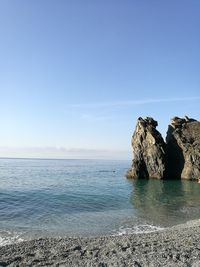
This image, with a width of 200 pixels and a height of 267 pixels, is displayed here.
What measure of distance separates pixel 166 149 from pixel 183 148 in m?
4.22

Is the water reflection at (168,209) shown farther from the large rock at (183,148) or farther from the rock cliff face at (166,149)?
the rock cliff face at (166,149)

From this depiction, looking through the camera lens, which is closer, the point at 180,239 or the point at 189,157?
the point at 180,239

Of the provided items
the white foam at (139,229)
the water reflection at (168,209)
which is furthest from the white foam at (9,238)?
the water reflection at (168,209)

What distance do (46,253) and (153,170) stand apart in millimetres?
68460

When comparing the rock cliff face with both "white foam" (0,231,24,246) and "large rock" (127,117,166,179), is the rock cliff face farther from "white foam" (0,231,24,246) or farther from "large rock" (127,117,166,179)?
"white foam" (0,231,24,246)

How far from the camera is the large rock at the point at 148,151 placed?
269 feet

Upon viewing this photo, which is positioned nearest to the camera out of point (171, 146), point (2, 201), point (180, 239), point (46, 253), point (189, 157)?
point (46, 253)

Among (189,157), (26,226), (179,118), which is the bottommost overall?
(26,226)

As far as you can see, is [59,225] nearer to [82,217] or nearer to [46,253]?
[82,217]

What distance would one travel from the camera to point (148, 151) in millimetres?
84062

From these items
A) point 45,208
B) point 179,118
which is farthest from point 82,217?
point 179,118

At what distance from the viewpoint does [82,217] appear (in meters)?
31.1

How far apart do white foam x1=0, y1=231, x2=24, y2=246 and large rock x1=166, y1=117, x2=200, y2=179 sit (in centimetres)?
5933

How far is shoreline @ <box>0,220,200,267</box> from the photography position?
581 inches
